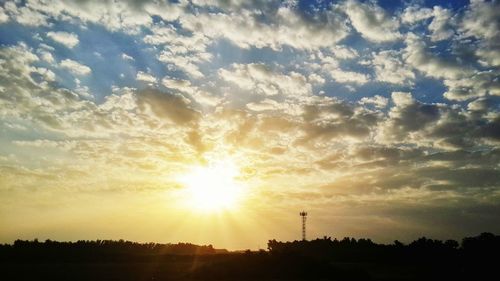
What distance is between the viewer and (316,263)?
55.9m

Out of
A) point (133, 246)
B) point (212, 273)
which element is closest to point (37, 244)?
point (133, 246)

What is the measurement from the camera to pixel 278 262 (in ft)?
185

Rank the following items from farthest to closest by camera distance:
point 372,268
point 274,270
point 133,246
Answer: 1. point 133,246
2. point 372,268
3. point 274,270

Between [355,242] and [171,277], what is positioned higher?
[355,242]

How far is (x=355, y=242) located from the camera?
9394cm

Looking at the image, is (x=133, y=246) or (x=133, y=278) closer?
(x=133, y=278)

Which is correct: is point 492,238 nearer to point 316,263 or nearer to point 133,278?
point 316,263

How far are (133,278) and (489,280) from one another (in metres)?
42.4

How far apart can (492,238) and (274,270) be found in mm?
40543

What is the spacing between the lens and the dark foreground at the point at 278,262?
54.0 meters

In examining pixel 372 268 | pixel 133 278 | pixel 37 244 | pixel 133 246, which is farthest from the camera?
pixel 133 246

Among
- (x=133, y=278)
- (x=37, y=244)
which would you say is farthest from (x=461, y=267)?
(x=37, y=244)

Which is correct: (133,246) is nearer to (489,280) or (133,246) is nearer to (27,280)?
(27,280)

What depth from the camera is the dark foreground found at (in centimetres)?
5397
